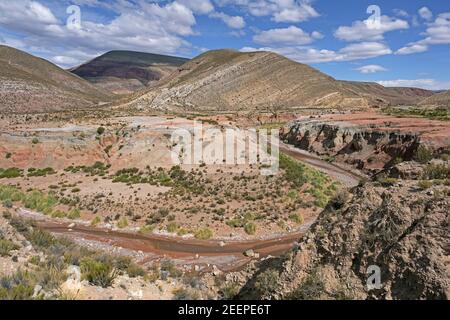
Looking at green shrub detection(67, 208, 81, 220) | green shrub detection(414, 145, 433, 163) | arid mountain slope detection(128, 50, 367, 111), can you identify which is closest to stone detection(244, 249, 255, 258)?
green shrub detection(67, 208, 81, 220)

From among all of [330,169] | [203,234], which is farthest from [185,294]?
[330,169]

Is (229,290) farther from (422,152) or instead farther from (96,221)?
(422,152)

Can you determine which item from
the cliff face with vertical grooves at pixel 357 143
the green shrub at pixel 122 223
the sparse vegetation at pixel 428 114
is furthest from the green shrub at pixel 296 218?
the sparse vegetation at pixel 428 114

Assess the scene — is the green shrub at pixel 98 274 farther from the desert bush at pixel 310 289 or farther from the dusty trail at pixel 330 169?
the dusty trail at pixel 330 169

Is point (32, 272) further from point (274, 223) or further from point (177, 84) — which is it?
point (177, 84)

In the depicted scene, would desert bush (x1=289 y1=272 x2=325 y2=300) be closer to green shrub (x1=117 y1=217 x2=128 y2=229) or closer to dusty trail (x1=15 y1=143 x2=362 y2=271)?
dusty trail (x1=15 y1=143 x2=362 y2=271)
